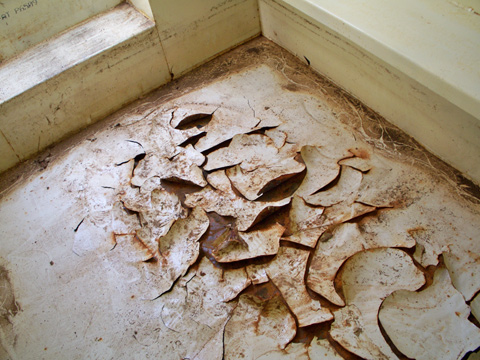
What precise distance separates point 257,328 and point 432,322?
54 centimetres

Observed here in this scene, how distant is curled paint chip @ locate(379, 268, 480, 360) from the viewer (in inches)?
50.0

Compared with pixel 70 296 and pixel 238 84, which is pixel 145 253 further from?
pixel 238 84

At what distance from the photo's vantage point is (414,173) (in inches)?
66.6

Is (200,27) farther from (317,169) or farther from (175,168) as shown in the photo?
(317,169)

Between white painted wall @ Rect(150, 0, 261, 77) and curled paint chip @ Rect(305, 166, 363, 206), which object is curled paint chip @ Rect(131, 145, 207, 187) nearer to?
curled paint chip @ Rect(305, 166, 363, 206)

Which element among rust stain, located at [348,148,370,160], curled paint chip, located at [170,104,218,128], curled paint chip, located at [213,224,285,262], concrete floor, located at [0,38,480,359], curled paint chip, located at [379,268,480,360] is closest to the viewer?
curled paint chip, located at [379,268,480,360]

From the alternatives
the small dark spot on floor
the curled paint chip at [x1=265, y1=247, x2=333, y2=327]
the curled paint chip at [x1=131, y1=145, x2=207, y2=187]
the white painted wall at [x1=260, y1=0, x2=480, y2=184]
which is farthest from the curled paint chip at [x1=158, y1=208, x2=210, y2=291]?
the white painted wall at [x1=260, y1=0, x2=480, y2=184]

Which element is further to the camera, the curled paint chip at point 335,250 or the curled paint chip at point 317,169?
the curled paint chip at point 317,169

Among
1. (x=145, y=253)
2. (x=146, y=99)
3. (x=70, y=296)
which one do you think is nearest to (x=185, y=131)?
(x=146, y=99)

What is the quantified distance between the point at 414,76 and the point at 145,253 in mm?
1172

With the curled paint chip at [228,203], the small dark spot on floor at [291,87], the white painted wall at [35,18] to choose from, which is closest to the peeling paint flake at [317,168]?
the curled paint chip at [228,203]

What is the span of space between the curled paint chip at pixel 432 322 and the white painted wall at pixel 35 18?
1930mm

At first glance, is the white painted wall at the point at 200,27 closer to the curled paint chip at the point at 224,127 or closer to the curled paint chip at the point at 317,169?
the curled paint chip at the point at 224,127

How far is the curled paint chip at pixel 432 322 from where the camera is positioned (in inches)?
50.0
